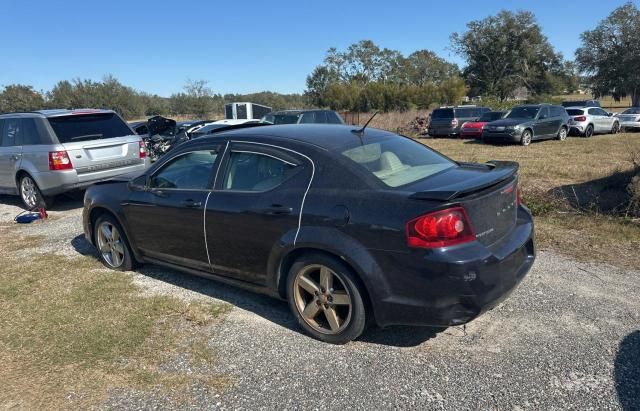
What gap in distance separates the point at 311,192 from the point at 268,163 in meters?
0.57

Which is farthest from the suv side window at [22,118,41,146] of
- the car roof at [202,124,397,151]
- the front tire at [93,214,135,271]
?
the car roof at [202,124,397,151]

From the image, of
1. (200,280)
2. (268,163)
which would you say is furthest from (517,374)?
(200,280)

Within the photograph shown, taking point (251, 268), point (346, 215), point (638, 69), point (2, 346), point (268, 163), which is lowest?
point (2, 346)

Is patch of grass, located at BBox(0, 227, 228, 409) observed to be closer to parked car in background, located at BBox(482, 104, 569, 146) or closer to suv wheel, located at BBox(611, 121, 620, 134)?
parked car in background, located at BBox(482, 104, 569, 146)

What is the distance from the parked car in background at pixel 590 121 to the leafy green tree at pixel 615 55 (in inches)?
1371

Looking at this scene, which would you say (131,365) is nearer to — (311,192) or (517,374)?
(311,192)

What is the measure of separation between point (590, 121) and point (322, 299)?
2324 cm

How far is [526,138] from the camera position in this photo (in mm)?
18641

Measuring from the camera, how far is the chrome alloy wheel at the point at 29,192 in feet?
28.0

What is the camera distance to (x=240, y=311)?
4223 mm

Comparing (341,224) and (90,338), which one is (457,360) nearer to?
(341,224)

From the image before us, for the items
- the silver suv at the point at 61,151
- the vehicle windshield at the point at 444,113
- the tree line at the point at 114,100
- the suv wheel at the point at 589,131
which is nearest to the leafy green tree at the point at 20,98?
the tree line at the point at 114,100

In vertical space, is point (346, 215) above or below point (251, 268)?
above

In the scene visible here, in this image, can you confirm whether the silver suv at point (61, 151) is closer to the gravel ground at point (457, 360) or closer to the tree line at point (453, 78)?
the gravel ground at point (457, 360)
